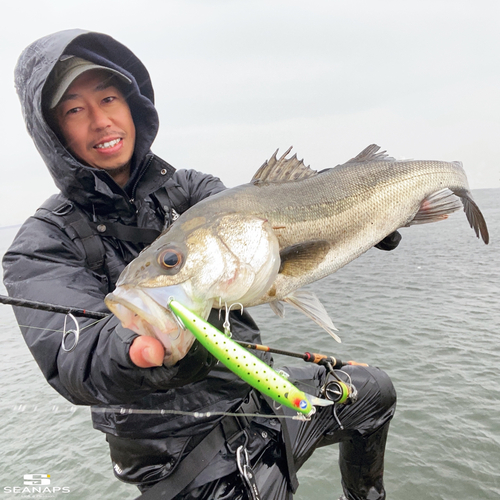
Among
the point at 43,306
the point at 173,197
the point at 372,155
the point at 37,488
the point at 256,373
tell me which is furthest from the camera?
the point at 37,488

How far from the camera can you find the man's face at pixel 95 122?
2.58 m

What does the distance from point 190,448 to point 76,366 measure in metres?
1.13

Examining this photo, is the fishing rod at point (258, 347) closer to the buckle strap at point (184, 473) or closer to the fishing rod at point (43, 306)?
the fishing rod at point (43, 306)

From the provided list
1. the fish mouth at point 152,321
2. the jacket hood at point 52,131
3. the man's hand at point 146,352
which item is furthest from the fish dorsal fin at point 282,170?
the man's hand at point 146,352

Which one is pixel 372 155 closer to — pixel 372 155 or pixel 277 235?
pixel 372 155

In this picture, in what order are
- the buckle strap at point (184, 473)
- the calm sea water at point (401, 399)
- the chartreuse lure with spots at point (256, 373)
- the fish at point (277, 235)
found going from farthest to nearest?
1. the calm sea water at point (401, 399)
2. the buckle strap at point (184, 473)
3. the fish at point (277, 235)
4. the chartreuse lure with spots at point (256, 373)

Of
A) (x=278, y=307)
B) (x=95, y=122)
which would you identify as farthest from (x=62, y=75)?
(x=278, y=307)

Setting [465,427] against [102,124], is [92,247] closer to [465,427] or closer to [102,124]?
[102,124]

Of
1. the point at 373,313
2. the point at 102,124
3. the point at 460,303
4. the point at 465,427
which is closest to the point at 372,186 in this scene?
the point at 102,124

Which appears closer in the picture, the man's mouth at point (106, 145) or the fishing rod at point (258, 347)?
the fishing rod at point (258, 347)

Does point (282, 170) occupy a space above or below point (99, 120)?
below

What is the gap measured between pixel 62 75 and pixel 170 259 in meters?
1.77

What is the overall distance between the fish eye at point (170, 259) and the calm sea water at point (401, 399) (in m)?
4.09

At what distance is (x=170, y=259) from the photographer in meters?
1.74
